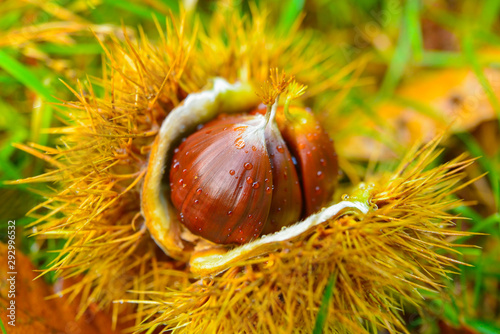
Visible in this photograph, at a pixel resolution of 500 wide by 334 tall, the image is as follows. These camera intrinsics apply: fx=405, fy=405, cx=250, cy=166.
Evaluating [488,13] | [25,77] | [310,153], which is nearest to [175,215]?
[310,153]

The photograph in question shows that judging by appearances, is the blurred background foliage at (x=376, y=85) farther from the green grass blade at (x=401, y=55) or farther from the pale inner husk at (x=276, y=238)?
the pale inner husk at (x=276, y=238)

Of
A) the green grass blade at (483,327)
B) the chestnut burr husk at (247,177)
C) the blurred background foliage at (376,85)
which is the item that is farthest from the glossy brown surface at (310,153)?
the green grass blade at (483,327)

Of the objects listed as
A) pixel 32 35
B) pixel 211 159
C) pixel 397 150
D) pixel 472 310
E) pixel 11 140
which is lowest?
pixel 472 310

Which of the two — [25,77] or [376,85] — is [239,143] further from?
[376,85]

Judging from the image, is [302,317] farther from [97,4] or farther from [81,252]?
[97,4]

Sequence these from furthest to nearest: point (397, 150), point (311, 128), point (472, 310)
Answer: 1. point (397, 150)
2. point (472, 310)
3. point (311, 128)

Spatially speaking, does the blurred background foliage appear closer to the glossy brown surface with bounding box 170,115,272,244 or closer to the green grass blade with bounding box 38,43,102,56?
the green grass blade with bounding box 38,43,102,56

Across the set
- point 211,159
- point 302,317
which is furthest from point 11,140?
point 302,317

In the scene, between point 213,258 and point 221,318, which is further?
point 213,258
